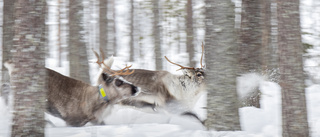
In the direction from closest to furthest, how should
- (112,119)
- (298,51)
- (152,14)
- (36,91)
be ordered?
(36,91)
(298,51)
(112,119)
(152,14)

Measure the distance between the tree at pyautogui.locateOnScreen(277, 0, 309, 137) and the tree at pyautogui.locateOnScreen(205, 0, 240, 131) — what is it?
1.92 ft

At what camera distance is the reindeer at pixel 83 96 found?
19.4ft

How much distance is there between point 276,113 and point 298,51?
103 inches

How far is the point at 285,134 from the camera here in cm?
402

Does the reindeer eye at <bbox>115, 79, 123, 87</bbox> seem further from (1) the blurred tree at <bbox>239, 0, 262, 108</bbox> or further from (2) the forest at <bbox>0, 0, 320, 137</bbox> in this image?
(1) the blurred tree at <bbox>239, 0, 262, 108</bbox>

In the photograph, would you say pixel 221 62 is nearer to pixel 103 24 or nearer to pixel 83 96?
pixel 83 96

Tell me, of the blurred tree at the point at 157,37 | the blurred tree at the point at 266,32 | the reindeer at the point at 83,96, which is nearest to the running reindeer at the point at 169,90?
the reindeer at the point at 83,96

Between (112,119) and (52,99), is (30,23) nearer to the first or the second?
(52,99)

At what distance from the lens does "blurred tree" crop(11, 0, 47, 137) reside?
11.8ft

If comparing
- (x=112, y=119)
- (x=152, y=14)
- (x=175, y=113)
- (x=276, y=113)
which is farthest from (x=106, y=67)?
(x=152, y=14)

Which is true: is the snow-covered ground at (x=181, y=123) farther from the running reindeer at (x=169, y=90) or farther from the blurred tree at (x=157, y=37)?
the blurred tree at (x=157, y=37)

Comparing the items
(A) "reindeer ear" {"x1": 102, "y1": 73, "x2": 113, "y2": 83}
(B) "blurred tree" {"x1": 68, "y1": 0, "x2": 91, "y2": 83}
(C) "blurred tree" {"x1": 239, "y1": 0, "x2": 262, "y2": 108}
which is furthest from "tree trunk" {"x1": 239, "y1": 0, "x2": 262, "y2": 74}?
(B) "blurred tree" {"x1": 68, "y1": 0, "x2": 91, "y2": 83}

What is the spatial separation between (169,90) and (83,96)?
5.19 feet

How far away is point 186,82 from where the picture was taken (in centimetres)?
658
